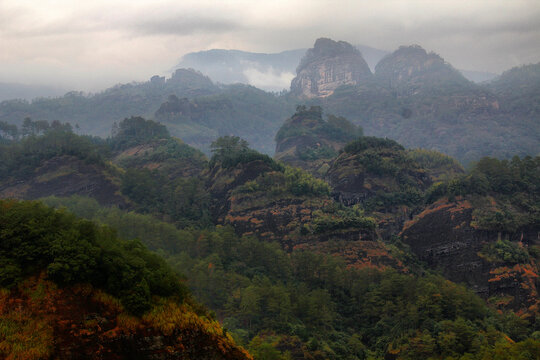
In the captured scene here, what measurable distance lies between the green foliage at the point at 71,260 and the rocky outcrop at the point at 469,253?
1386 inches

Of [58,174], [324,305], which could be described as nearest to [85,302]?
[324,305]

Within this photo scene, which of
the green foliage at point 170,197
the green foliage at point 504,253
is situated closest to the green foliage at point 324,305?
the green foliage at point 504,253

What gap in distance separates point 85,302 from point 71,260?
1.63 metres

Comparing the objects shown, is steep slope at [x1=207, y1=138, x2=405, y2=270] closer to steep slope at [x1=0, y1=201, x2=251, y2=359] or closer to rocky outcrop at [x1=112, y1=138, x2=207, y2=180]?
rocky outcrop at [x1=112, y1=138, x2=207, y2=180]

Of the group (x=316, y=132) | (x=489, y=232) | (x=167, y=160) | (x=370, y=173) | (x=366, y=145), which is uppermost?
(x=366, y=145)

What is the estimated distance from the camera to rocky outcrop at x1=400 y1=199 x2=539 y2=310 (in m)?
38.7

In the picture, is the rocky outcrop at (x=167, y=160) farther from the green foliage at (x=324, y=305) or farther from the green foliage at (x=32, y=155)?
the green foliage at (x=324, y=305)

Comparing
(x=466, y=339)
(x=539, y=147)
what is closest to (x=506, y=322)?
(x=466, y=339)

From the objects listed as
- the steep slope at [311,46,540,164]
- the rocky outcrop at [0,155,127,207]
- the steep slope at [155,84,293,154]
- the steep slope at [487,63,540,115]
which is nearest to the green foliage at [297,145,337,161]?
the rocky outcrop at [0,155,127,207]

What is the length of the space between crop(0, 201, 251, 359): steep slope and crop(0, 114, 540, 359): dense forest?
0.28 ft

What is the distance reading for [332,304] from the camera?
1312 inches

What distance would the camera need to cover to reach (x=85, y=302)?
14.5m

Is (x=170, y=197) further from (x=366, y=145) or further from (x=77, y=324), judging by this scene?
(x=77, y=324)

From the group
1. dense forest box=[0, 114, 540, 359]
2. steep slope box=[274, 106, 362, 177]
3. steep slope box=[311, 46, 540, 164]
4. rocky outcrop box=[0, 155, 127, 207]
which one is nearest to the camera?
dense forest box=[0, 114, 540, 359]
